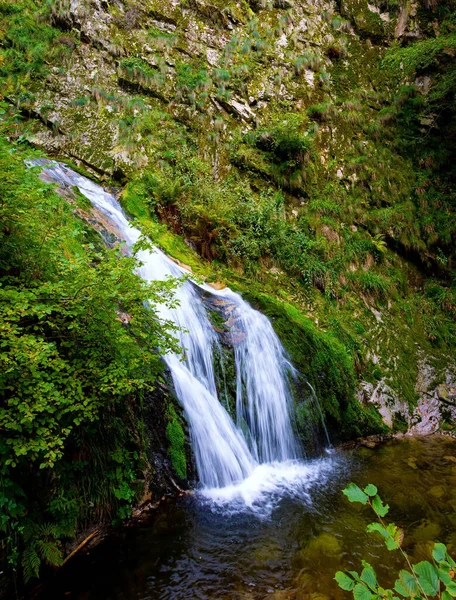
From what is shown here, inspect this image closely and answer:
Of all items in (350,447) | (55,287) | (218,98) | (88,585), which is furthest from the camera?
(218,98)

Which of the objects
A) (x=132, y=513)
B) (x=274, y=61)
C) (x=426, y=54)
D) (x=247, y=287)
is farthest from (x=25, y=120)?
(x=426, y=54)

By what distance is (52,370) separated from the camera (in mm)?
2715

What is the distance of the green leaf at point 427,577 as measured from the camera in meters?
Answer: 0.99

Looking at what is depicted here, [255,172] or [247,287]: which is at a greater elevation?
[255,172]

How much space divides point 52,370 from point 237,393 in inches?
128

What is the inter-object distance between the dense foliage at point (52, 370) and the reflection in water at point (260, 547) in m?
0.41

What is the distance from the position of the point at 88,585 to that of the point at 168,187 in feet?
22.7

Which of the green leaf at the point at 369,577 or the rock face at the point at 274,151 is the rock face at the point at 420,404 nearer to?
the rock face at the point at 274,151

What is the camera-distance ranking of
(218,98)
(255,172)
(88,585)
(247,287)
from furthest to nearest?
(218,98)
(255,172)
(247,287)
(88,585)

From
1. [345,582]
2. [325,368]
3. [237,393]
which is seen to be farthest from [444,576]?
[325,368]

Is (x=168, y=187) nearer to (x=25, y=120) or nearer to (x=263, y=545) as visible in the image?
(x=25, y=120)

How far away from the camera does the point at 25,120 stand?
887cm

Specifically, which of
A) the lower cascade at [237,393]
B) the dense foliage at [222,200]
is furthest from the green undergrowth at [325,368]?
the lower cascade at [237,393]

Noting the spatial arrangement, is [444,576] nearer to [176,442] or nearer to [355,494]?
[355,494]
